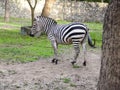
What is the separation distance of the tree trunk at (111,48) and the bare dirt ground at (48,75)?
4139 millimetres

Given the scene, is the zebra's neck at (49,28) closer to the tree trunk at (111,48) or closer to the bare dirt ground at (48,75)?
the bare dirt ground at (48,75)

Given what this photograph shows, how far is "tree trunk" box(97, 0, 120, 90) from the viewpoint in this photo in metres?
4.54

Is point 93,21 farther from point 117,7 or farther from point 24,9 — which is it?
point 117,7

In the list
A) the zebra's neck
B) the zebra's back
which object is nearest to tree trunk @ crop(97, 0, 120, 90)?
the zebra's back

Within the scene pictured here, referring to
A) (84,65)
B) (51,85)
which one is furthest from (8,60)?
(51,85)

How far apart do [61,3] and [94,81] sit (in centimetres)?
2586

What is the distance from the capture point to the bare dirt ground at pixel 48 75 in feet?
29.3

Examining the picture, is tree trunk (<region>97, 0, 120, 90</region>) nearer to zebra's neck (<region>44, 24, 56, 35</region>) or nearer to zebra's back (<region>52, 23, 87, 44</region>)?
zebra's back (<region>52, 23, 87, 44</region>)

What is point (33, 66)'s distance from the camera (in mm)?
11375

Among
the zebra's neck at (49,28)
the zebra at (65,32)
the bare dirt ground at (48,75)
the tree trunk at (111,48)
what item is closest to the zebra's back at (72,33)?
the zebra at (65,32)

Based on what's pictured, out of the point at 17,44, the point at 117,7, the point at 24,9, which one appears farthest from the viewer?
the point at 24,9

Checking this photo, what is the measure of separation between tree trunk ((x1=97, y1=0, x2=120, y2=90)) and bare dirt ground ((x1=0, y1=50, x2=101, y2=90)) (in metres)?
4.14

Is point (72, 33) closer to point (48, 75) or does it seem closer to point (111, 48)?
point (48, 75)

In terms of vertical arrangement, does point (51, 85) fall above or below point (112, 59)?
below
